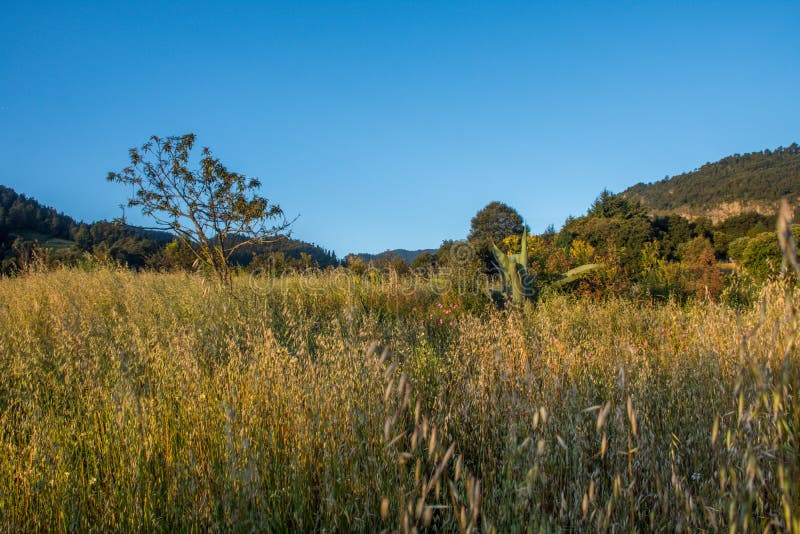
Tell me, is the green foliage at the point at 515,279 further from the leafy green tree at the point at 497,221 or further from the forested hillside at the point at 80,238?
the leafy green tree at the point at 497,221

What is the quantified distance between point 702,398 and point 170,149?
7095mm

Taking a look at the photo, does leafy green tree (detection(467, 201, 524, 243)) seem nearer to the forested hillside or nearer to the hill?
the forested hillside

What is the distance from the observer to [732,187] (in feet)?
145

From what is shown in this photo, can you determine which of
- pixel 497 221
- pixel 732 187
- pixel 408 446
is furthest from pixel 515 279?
pixel 732 187

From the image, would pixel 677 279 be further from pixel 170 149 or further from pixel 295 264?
pixel 295 264

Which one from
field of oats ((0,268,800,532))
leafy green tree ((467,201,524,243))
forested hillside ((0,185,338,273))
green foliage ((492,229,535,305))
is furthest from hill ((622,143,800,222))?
field of oats ((0,268,800,532))

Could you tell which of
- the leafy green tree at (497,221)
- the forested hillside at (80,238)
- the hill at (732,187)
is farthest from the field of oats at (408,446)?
the hill at (732,187)

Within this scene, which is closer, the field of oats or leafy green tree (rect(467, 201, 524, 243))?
the field of oats

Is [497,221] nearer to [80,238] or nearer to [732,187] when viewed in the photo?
[80,238]

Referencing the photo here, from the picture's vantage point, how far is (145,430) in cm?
168

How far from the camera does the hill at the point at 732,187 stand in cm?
3978

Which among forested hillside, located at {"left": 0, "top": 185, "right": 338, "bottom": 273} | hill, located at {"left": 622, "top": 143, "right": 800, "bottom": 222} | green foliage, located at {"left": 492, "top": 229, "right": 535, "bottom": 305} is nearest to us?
green foliage, located at {"left": 492, "top": 229, "right": 535, "bottom": 305}

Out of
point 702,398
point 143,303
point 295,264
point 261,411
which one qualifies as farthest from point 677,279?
point 295,264

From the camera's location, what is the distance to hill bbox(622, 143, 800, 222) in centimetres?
3978
